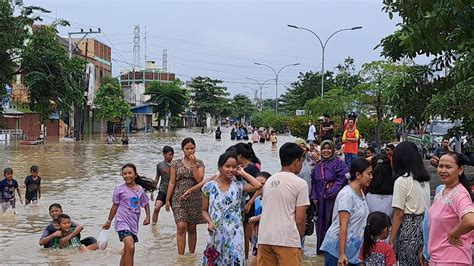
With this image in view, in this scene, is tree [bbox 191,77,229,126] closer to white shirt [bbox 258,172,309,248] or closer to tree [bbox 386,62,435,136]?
tree [bbox 386,62,435,136]

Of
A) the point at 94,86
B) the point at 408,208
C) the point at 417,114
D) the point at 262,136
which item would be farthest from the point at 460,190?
the point at 94,86

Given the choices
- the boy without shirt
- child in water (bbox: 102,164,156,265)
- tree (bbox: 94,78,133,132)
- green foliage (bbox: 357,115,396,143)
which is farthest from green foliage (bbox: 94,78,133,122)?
child in water (bbox: 102,164,156,265)

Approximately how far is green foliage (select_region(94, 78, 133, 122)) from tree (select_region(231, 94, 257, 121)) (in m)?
51.7

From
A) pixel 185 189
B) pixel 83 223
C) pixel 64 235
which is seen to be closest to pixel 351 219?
pixel 185 189

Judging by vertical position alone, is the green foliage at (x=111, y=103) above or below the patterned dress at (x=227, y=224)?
above

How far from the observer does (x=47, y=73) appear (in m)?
30.3

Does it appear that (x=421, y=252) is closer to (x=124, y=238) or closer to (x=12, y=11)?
(x=124, y=238)

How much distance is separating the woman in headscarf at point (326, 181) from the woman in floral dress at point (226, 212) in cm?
180

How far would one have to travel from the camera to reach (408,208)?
599 centimetres

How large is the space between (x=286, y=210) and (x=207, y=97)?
9735 cm

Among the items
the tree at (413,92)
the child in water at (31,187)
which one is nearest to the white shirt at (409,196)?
the tree at (413,92)

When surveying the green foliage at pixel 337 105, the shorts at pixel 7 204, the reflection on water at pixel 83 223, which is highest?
the green foliage at pixel 337 105

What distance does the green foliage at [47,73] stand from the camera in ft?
98.5

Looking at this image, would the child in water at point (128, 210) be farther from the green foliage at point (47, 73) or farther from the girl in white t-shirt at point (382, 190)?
the green foliage at point (47, 73)
